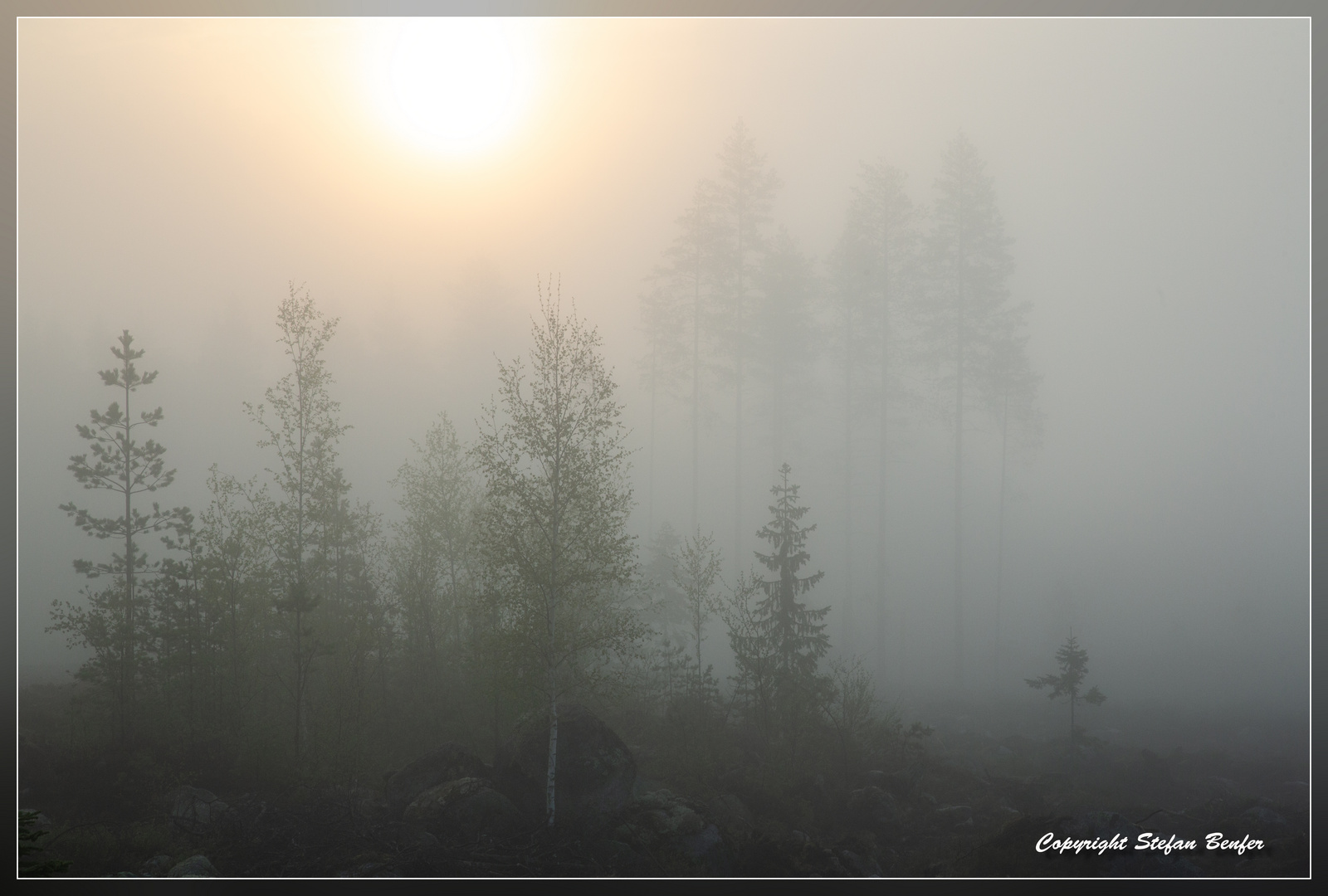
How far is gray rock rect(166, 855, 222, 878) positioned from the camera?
1221 cm

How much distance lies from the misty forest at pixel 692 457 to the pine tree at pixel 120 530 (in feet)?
0.45

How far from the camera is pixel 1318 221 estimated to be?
1465 centimetres

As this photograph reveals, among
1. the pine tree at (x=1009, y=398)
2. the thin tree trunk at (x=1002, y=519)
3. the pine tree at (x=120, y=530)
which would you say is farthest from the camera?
the pine tree at (x=1009, y=398)

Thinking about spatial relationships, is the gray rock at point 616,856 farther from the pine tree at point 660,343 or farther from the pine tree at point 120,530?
the pine tree at point 660,343

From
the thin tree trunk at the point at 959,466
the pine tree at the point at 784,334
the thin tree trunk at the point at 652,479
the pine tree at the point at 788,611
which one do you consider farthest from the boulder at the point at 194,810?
the thin tree trunk at the point at 959,466

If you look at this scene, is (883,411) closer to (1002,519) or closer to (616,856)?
(1002,519)

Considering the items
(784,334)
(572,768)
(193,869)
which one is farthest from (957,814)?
(784,334)

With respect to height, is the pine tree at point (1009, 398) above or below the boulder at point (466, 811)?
above

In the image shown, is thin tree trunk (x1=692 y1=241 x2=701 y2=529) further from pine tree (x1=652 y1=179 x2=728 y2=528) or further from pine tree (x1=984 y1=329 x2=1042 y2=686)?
pine tree (x1=984 y1=329 x2=1042 y2=686)

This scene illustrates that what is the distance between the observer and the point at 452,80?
17688 mm

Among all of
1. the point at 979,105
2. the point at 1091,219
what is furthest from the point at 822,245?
the point at 1091,219

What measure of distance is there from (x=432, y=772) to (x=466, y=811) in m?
1.76

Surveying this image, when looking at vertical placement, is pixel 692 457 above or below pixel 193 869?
above

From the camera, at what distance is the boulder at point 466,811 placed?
522 inches
